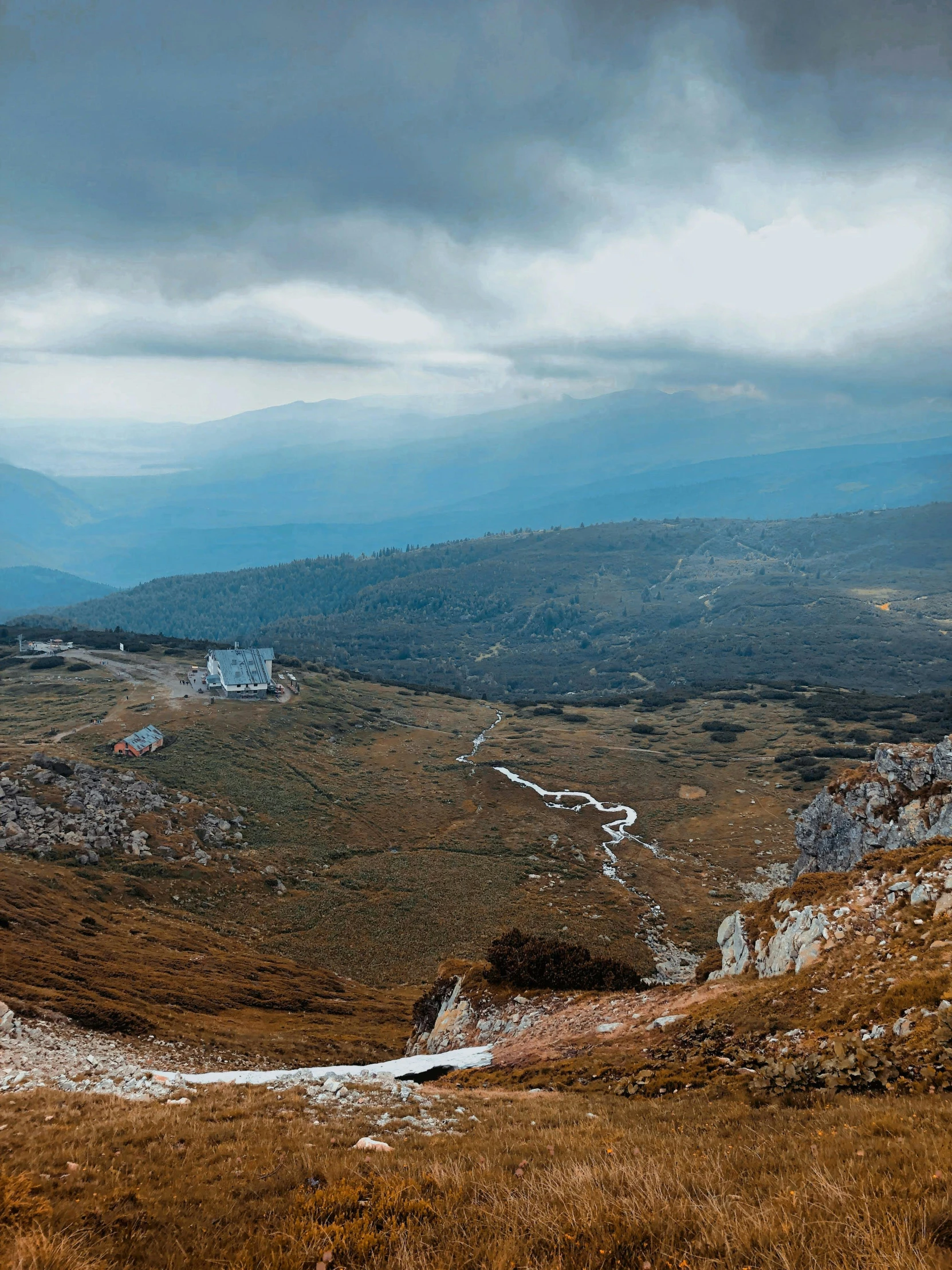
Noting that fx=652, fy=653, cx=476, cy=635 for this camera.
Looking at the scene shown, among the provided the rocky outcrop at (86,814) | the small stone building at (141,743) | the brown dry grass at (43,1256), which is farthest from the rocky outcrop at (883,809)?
the small stone building at (141,743)

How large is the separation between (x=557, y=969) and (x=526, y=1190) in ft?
82.9

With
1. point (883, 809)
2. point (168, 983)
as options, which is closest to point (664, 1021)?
point (168, 983)

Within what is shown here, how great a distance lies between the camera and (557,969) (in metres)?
31.7

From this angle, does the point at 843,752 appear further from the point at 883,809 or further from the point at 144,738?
the point at 144,738

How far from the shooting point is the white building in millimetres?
131125

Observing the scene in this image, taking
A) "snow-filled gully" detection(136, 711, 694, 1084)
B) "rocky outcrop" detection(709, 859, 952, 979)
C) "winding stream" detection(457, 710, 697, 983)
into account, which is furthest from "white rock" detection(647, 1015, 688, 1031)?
"winding stream" detection(457, 710, 697, 983)

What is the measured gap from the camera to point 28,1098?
15.2 metres

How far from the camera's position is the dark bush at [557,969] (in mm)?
31141

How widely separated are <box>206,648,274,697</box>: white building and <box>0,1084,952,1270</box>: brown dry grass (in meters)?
123

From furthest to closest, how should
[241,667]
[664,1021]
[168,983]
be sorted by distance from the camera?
[241,667], [168,983], [664,1021]

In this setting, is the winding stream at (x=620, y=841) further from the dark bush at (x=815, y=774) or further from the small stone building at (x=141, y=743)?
the small stone building at (x=141, y=743)

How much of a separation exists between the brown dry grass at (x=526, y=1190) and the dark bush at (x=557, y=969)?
1852 cm

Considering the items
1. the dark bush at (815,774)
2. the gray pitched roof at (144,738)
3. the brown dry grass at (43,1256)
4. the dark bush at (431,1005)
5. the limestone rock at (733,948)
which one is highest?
the brown dry grass at (43,1256)

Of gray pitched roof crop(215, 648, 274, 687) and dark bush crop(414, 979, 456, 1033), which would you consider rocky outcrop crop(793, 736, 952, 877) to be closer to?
dark bush crop(414, 979, 456, 1033)
